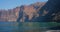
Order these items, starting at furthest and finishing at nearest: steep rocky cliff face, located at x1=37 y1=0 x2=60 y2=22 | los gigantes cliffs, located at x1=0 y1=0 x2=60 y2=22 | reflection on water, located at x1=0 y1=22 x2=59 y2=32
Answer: los gigantes cliffs, located at x1=0 y1=0 x2=60 y2=22
steep rocky cliff face, located at x1=37 y1=0 x2=60 y2=22
reflection on water, located at x1=0 y1=22 x2=59 y2=32

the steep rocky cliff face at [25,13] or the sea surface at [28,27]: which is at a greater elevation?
the steep rocky cliff face at [25,13]

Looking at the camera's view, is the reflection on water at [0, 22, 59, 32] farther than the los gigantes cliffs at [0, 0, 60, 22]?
No

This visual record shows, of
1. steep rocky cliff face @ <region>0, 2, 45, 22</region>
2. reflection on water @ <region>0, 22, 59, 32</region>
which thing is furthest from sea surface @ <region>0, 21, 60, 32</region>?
steep rocky cliff face @ <region>0, 2, 45, 22</region>

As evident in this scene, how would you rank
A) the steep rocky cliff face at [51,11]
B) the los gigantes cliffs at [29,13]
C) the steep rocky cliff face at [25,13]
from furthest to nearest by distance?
the steep rocky cliff face at [25,13] → the los gigantes cliffs at [29,13] → the steep rocky cliff face at [51,11]

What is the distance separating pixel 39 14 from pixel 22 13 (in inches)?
104

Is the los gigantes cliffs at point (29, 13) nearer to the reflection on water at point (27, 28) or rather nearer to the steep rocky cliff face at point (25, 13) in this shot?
the steep rocky cliff face at point (25, 13)

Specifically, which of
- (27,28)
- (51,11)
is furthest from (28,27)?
(51,11)

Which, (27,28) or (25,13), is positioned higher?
(25,13)

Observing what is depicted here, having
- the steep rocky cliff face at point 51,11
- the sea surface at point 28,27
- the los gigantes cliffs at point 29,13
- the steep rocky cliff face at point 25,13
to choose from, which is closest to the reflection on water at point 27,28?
the sea surface at point 28,27

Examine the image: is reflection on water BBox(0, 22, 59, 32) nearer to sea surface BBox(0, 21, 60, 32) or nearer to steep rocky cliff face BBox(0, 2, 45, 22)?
sea surface BBox(0, 21, 60, 32)

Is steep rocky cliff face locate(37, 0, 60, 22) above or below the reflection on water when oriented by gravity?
above

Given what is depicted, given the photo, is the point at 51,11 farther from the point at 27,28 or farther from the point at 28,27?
the point at 27,28

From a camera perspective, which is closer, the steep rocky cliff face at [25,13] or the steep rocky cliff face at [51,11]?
the steep rocky cliff face at [51,11]

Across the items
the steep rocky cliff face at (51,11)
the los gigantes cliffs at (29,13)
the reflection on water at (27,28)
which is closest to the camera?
the reflection on water at (27,28)
